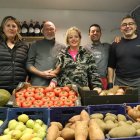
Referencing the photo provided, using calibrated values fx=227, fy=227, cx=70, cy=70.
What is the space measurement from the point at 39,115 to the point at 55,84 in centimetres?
94

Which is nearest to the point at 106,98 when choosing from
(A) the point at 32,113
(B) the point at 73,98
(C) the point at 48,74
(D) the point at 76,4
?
(B) the point at 73,98

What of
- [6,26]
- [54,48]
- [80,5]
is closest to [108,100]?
[54,48]

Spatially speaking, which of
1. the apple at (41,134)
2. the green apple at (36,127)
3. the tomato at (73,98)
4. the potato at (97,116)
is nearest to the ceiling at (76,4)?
the tomato at (73,98)

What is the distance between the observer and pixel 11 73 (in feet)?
8.56

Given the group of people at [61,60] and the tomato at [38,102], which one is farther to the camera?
the group of people at [61,60]

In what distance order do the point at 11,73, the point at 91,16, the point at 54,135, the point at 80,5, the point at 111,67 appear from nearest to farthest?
the point at 54,135 < the point at 11,73 < the point at 111,67 < the point at 80,5 < the point at 91,16

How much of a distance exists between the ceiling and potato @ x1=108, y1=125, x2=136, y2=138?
11.5ft

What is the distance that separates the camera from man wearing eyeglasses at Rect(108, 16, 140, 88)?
2838 mm

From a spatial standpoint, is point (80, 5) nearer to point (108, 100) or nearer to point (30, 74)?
point (30, 74)

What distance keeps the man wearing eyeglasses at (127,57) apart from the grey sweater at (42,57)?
75 cm

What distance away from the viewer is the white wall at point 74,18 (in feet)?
16.3

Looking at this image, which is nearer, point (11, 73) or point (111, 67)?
point (11, 73)

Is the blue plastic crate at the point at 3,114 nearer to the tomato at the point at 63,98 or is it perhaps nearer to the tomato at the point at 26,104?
the tomato at the point at 26,104

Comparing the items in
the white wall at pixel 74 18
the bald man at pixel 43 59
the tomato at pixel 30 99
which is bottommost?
the tomato at pixel 30 99
